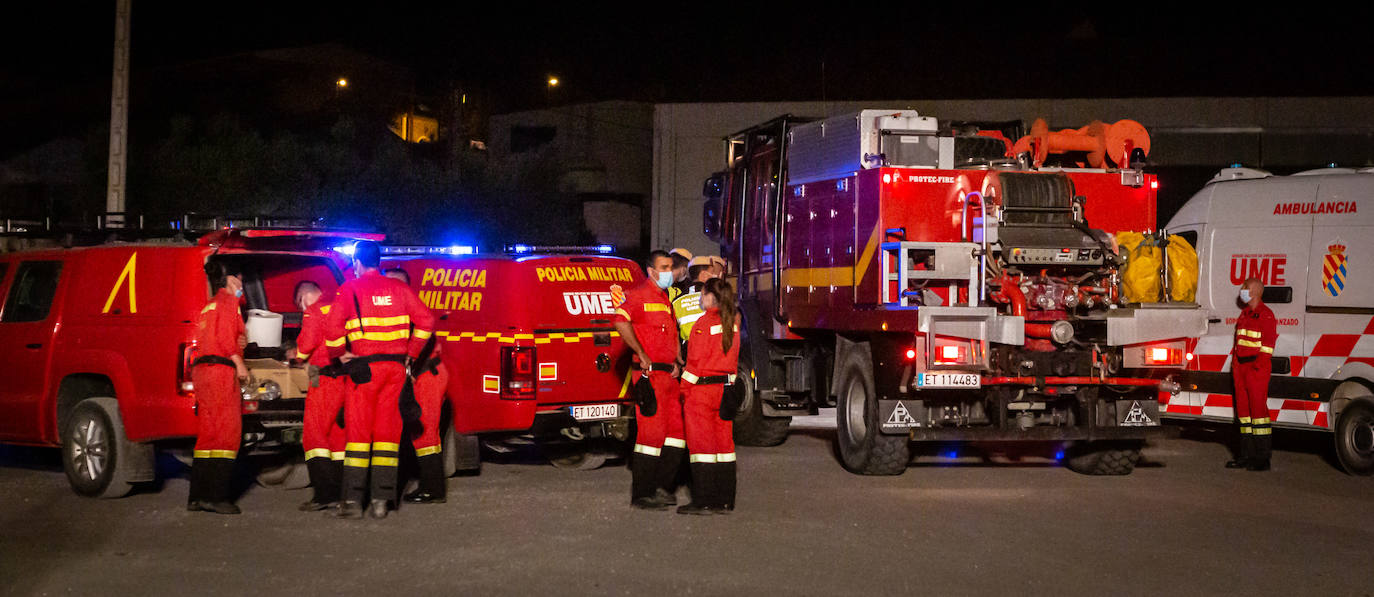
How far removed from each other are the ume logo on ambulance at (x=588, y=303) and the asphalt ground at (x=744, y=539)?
4.32 feet

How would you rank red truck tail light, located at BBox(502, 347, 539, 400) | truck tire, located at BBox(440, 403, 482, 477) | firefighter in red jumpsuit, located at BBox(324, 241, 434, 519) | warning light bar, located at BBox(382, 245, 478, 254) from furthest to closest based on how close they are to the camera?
warning light bar, located at BBox(382, 245, 478, 254) → truck tire, located at BBox(440, 403, 482, 477) → red truck tail light, located at BBox(502, 347, 539, 400) → firefighter in red jumpsuit, located at BBox(324, 241, 434, 519)

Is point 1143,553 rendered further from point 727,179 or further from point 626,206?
point 626,206

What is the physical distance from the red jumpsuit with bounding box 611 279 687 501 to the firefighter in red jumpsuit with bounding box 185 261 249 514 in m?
2.49

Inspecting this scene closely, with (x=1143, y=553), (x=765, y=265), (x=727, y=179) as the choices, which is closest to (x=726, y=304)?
(x=1143, y=553)

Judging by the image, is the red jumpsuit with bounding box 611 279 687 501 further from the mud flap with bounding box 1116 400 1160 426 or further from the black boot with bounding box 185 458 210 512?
the mud flap with bounding box 1116 400 1160 426

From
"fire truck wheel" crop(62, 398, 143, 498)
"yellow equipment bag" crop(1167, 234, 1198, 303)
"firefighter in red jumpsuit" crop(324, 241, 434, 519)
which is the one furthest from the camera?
"yellow equipment bag" crop(1167, 234, 1198, 303)

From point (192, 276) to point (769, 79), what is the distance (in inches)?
999

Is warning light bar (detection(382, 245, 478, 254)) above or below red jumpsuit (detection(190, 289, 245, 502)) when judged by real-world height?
above

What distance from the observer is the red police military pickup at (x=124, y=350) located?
9.96m

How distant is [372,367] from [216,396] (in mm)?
1073

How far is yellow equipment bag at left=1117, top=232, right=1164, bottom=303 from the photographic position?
11711mm

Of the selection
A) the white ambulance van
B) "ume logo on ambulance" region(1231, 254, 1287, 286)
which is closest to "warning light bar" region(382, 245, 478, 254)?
the white ambulance van

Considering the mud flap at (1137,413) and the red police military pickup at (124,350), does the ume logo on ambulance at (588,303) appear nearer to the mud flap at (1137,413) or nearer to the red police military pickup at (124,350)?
the red police military pickup at (124,350)

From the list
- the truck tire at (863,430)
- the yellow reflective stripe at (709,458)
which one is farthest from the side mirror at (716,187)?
the yellow reflective stripe at (709,458)
